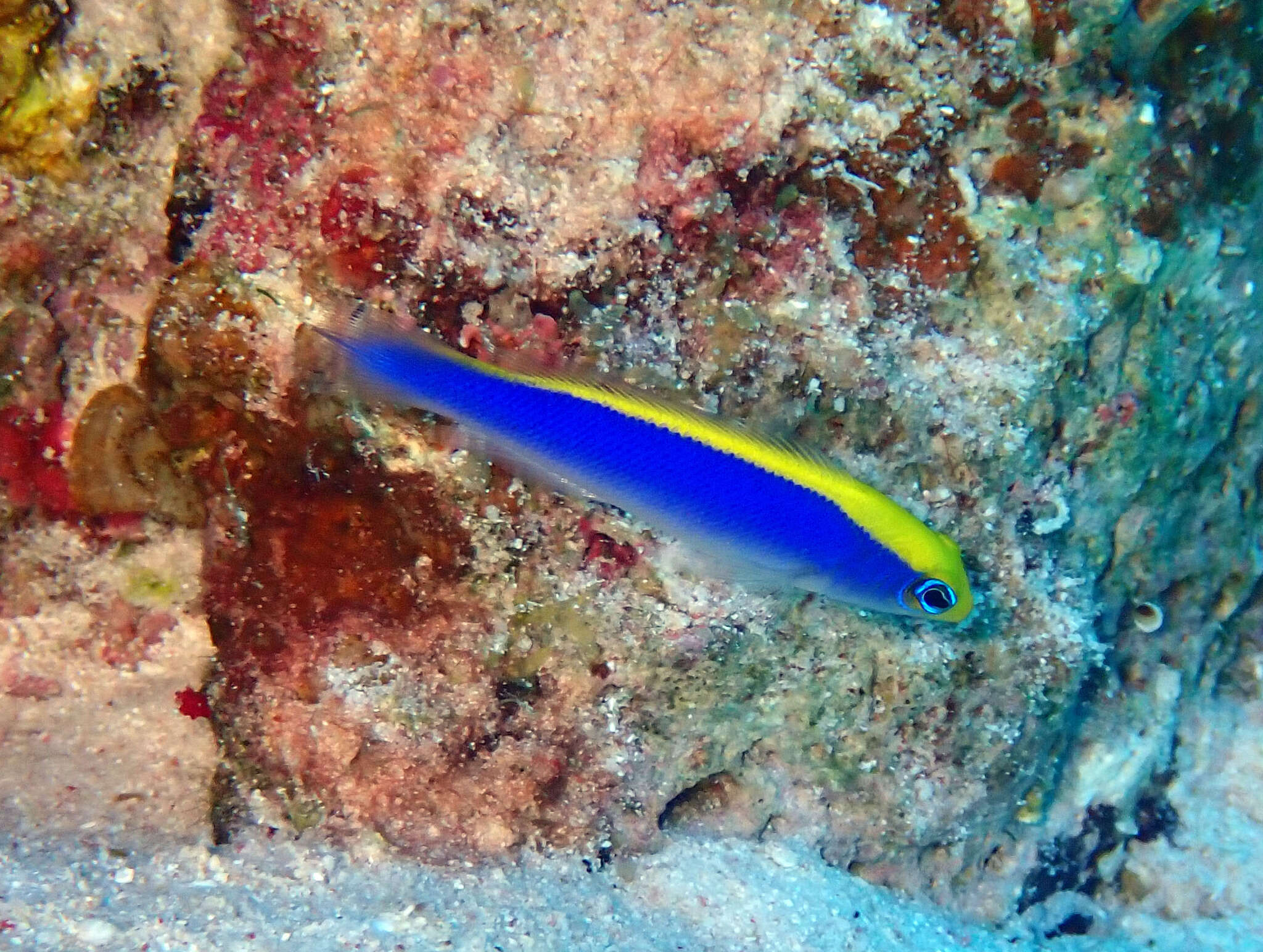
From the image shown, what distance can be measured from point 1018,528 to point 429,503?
2.45 m

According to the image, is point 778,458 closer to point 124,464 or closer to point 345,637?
point 345,637

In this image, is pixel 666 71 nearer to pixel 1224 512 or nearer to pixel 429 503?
pixel 429 503

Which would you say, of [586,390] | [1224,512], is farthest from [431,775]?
[1224,512]

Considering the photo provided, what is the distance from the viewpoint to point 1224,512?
514 centimetres

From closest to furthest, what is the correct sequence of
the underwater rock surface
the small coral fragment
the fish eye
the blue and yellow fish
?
the blue and yellow fish → the fish eye → the underwater rock surface → the small coral fragment

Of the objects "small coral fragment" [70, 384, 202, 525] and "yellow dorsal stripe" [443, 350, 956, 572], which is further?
"small coral fragment" [70, 384, 202, 525]

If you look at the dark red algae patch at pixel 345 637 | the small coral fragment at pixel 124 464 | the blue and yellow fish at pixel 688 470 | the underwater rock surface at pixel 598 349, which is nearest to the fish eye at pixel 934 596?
the blue and yellow fish at pixel 688 470

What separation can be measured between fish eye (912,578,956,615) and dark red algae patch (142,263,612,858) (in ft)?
4.43

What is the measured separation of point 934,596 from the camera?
2717 mm

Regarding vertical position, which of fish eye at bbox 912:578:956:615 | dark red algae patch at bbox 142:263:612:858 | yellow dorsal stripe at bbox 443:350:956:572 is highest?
yellow dorsal stripe at bbox 443:350:956:572

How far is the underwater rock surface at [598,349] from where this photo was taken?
2887mm

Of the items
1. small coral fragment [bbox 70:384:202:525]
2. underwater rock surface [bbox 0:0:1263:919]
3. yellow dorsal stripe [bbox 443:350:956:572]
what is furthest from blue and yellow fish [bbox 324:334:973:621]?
small coral fragment [bbox 70:384:202:525]

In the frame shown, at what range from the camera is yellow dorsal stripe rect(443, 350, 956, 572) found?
8.11ft

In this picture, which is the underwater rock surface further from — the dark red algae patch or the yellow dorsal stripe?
the yellow dorsal stripe
